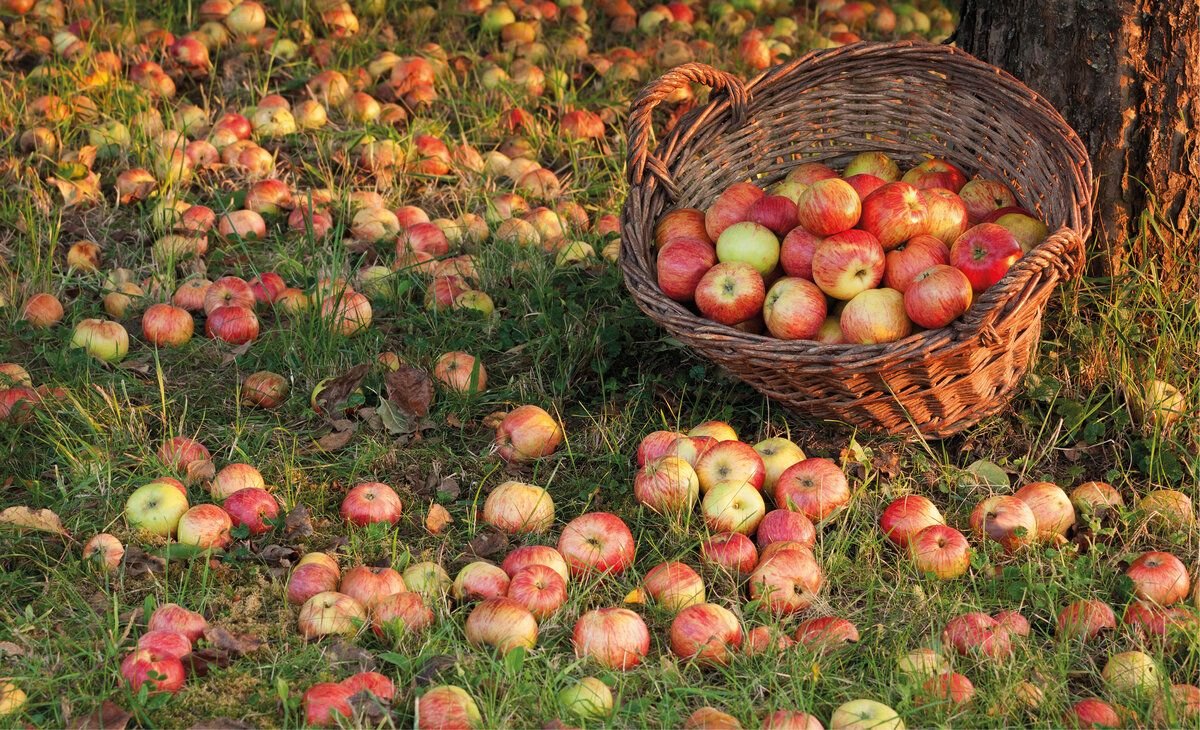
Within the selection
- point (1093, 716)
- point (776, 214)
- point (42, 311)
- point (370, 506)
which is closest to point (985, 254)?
point (776, 214)

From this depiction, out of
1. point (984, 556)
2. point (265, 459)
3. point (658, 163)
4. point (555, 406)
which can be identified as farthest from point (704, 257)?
point (265, 459)

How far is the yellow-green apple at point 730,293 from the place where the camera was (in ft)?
10.8

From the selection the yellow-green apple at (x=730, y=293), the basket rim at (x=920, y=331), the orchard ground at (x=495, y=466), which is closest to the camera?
the orchard ground at (x=495, y=466)

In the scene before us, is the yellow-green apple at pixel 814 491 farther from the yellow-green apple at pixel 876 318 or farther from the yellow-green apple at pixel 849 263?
the yellow-green apple at pixel 849 263

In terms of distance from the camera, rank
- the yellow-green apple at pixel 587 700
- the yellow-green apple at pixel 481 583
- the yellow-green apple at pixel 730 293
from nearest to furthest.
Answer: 1. the yellow-green apple at pixel 587 700
2. the yellow-green apple at pixel 481 583
3. the yellow-green apple at pixel 730 293

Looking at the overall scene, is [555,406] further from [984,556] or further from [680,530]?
[984,556]

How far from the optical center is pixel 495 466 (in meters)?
3.47

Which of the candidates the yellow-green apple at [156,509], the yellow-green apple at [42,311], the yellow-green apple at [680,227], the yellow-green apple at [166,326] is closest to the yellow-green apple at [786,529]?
the yellow-green apple at [680,227]

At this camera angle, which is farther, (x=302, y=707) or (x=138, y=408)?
(x=138, y=408)

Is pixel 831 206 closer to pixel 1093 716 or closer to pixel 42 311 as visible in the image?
pixel 1093 716

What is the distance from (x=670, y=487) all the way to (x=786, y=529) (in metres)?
0.31

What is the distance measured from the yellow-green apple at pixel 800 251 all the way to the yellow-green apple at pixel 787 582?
2.76ft

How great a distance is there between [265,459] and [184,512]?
38 cm

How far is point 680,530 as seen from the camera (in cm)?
313
